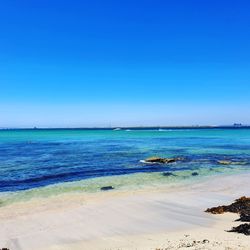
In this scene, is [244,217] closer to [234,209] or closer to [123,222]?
[234,209]

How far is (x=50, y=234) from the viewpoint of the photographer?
48.5 feet

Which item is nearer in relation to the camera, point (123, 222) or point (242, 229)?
point (242, 229)

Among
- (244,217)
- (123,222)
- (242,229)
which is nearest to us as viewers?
(242,229)

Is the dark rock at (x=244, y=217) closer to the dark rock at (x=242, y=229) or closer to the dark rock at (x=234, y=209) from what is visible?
the dark rock at (x=234, y=209)

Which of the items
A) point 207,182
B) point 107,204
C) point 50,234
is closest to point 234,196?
point 207,182

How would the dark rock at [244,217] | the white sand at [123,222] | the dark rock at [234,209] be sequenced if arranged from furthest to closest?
1. the dark rock at [234,209]
2. the dark rock at [244,217]
3. the white sand at [123,222]

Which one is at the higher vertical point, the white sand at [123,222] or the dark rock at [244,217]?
the dark rock at [244,217]

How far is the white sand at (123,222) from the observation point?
525 inches

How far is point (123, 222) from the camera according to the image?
16547mm

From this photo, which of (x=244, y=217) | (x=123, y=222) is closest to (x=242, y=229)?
(x=244, y=217)

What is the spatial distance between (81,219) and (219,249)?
24.8ft

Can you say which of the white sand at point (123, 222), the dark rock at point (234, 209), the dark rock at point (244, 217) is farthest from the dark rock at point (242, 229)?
the dark rock at point (234, 209)

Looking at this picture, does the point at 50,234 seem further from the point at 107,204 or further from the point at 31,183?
the point at 31,183

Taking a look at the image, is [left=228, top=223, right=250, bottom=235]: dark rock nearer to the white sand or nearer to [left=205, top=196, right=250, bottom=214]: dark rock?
the white sand
